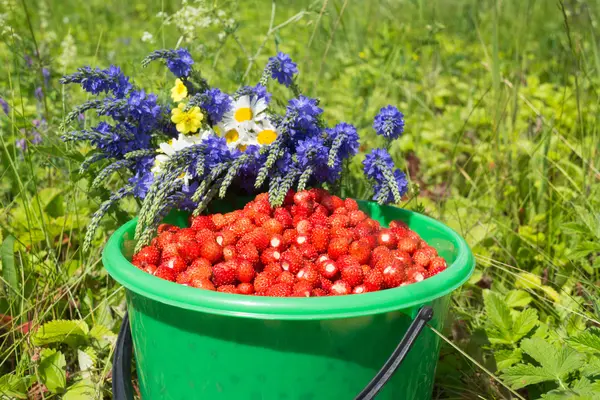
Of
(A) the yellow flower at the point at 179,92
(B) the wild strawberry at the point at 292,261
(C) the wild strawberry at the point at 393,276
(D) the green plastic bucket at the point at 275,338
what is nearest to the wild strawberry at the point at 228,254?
(B) the wild strawberry at the point at 292,261

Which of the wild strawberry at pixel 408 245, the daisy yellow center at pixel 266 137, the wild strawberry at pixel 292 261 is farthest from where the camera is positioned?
the daisy yellow center at pixel 266 137

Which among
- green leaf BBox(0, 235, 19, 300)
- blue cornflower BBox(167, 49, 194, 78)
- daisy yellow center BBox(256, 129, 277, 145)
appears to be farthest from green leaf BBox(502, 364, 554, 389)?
green leaf BBox(0, 235, 19, 300)

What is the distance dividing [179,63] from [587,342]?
112 centimetres

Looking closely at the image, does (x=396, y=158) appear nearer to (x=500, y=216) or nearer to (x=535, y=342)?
(x=500, y=216)

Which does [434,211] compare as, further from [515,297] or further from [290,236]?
[290,236]

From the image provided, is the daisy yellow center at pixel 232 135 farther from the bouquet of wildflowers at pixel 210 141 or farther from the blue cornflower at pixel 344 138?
the blue cornflower at pixel 344 138

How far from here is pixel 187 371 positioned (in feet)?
3.88

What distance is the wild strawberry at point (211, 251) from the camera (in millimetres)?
1298

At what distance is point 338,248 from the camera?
1319 millimetres

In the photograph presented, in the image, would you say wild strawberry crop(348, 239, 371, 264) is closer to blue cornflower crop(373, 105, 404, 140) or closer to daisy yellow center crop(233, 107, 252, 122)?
blue cornflower crop(373, 105, 404, 140)

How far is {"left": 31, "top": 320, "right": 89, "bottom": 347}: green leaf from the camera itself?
5.04 feet

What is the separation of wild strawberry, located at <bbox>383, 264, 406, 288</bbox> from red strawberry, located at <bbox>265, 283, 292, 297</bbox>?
0.20 m

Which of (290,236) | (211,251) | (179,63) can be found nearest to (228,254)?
(211,251)

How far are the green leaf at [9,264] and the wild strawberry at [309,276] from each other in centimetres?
80
